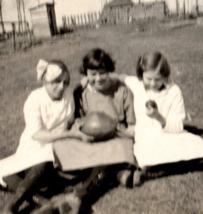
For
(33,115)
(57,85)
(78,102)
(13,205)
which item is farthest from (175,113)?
(13,205)

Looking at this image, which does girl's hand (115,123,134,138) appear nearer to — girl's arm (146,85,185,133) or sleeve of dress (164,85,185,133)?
girl's arm (146,85,185,133)

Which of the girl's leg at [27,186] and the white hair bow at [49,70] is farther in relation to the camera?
the white hair bow at [49,70]

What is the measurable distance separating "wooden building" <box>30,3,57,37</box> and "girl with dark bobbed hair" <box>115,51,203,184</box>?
41.4ft

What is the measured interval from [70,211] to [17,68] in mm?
8759

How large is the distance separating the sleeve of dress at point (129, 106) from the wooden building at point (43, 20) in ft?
41.0

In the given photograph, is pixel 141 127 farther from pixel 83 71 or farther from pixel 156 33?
pixel 156 33

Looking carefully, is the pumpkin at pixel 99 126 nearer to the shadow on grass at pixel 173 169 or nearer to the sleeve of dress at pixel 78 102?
the sleeve of dress at pixel 78 102

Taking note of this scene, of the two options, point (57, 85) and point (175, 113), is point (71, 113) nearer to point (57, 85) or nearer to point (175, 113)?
point (57, 85)

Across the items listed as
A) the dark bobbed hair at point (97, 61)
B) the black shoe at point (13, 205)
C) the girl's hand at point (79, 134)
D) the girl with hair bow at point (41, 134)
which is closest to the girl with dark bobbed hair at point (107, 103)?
the dark bobbed hair at point (97, 61)

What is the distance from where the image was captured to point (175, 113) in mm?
3668

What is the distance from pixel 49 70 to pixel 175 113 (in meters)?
1.46

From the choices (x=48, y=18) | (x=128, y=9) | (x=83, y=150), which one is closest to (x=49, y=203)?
(x=83, y=150)

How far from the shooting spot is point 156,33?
44.2 feet

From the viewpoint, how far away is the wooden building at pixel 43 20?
51.0 ft
